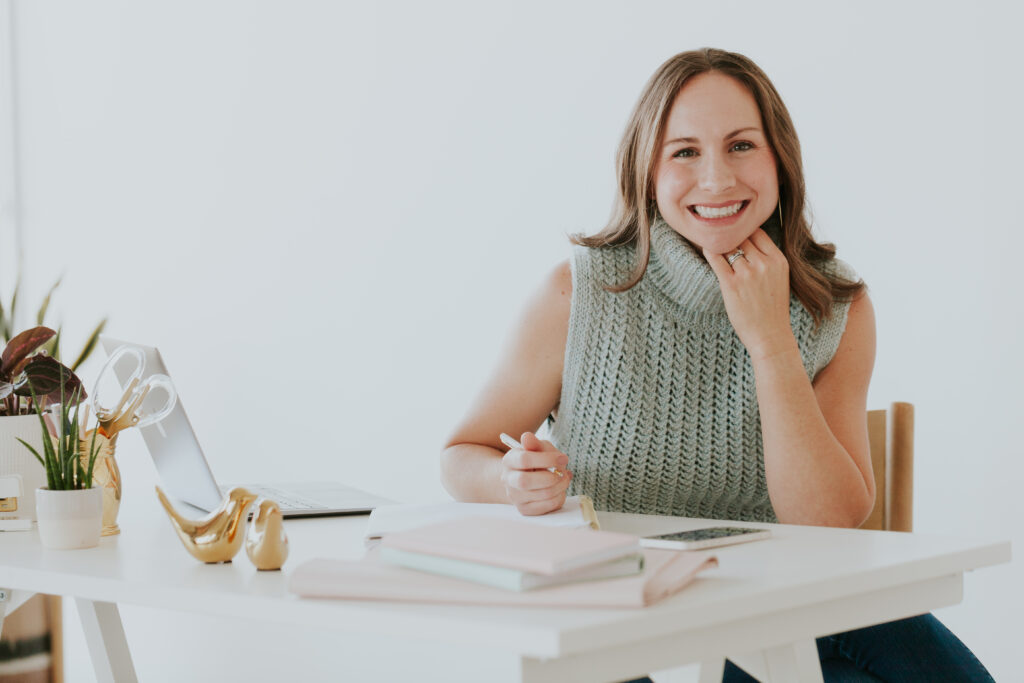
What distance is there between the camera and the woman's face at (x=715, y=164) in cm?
152

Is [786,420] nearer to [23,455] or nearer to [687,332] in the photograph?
[687,332]

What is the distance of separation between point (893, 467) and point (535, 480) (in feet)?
2.56

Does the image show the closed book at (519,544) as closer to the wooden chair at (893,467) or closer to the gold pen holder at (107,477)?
the gold pen holder at (107,477)

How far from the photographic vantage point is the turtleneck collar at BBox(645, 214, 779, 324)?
153cm

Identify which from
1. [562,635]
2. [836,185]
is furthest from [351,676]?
[562,635]

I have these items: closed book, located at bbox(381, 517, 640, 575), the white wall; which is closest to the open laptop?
closed book, located at bbox(381, 517, 640, 575)

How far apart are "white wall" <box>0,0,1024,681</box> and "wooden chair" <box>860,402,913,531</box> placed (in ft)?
2.22

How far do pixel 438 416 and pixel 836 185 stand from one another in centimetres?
130

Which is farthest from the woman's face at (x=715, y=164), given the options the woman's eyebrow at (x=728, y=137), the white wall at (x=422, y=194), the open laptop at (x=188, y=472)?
the white wall at (x=422, y=194)

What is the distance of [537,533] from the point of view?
856 millimetres

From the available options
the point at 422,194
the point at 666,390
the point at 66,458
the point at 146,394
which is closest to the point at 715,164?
the point at 666,390

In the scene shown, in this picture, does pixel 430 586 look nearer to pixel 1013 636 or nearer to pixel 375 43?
pixel 1013 636

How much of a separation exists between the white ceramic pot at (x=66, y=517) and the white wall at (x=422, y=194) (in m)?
1.81

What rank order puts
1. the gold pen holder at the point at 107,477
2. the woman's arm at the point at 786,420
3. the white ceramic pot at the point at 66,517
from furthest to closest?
the woman's arm at the point at 786,420 < the gold pen holder at the point at 107,477 < the white ceramic pot at the point at 66,517
